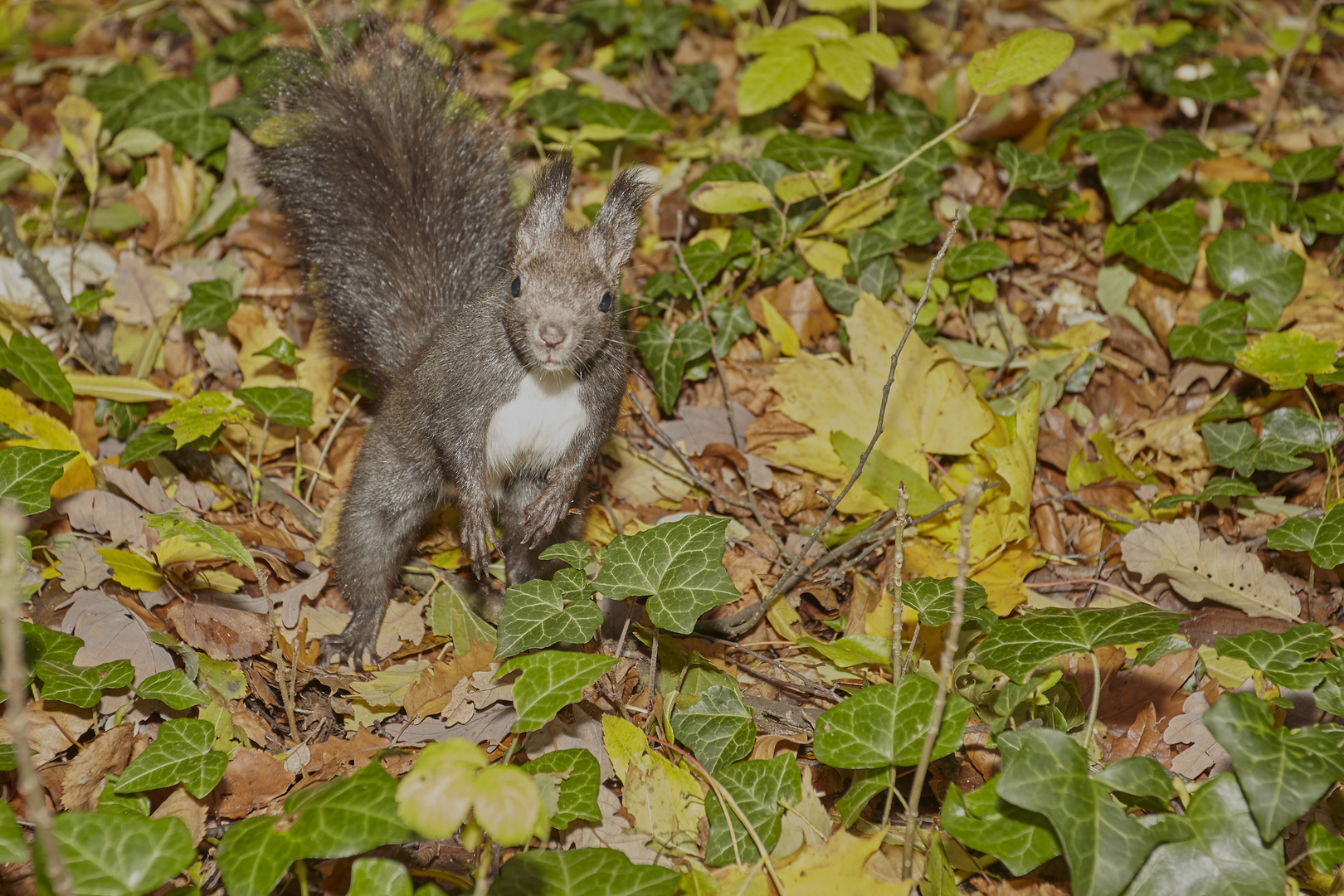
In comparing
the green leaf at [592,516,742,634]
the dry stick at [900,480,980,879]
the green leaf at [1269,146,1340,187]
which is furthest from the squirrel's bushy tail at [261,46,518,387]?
the green leaf at [1269,146,1340,187]

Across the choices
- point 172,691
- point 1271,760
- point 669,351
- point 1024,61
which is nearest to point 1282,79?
point 1024,61

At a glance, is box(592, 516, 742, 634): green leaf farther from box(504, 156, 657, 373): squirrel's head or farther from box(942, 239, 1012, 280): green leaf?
box(942, 239, 1012, 280): green leaf

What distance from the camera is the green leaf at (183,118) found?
380cm

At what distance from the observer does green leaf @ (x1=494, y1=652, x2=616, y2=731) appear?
1963 millimetres

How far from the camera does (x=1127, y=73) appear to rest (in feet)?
14.0

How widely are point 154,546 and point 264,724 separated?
0.68 m

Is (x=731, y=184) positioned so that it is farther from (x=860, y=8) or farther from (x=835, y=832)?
(x=835, y=832)

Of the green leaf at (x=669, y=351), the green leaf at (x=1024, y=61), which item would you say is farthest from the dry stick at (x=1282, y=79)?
the green leaf at (x=669, y=351)

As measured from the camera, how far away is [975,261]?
3.31 m

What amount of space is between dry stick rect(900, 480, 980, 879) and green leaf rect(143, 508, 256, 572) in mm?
1527

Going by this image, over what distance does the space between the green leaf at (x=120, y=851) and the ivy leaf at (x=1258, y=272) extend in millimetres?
3303

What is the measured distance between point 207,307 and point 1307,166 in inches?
152

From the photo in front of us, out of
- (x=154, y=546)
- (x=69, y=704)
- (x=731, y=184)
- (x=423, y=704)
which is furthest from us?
(x=731, y=184)

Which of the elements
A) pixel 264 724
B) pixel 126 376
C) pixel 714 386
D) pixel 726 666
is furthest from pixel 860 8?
pixel 264 724
